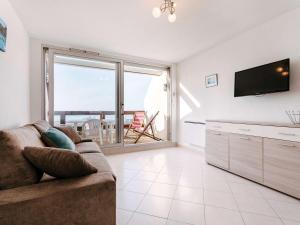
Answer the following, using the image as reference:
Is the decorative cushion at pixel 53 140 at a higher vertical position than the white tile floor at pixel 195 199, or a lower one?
higher

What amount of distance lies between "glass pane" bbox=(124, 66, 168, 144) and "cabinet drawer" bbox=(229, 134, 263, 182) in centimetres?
228

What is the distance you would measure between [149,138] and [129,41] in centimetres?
285

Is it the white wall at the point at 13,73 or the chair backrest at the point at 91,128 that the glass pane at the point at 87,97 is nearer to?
the chair backrest at the point at 91,128

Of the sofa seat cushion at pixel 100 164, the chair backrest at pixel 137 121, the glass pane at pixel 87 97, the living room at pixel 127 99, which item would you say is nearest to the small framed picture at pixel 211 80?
the living room at pixel 127 99

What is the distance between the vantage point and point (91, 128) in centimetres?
372

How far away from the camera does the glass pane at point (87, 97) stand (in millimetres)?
3406

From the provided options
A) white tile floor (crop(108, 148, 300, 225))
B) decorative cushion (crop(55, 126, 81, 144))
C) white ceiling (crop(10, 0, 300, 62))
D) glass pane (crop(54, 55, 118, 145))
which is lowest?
white tile floor (crop(108, 148, 300, 225))

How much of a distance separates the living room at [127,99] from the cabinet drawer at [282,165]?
11 mm

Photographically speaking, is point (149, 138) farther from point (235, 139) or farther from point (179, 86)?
point (235, 139)

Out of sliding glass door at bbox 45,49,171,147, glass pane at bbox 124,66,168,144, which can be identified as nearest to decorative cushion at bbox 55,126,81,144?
sliding glass door at bbox 45,49,171,147

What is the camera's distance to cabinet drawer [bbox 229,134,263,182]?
214 cm

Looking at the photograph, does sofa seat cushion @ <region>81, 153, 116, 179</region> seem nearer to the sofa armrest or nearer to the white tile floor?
the sofa armrest

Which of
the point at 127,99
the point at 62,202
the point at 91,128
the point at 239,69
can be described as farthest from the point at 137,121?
the point at 62,202

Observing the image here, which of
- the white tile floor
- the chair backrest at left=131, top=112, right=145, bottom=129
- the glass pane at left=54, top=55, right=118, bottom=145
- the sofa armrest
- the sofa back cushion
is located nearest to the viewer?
the sofa armrest
